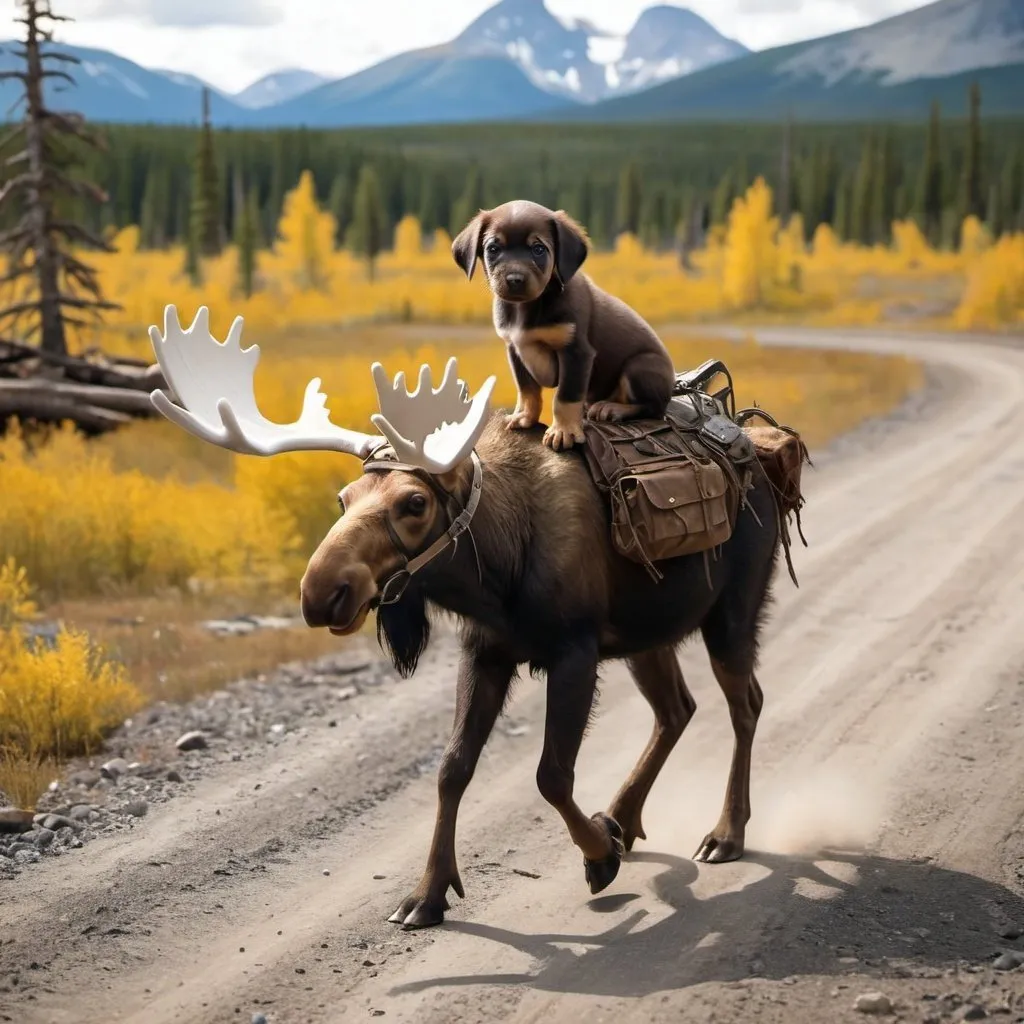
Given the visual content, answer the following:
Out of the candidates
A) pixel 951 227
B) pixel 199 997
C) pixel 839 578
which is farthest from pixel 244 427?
pixel 951 227

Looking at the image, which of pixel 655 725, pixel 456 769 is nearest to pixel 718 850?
pixel 655 725

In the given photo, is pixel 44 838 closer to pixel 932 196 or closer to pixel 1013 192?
pixel 932 196

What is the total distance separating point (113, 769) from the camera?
325 inches

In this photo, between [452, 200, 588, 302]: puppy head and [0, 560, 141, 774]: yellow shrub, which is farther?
[0, 560, 141, 774]: yellow shrub

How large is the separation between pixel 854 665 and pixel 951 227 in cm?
8140

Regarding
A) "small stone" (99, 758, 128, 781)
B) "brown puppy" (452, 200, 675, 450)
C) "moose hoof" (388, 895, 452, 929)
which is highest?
"brown puppy" (452, 200, 675, 450)

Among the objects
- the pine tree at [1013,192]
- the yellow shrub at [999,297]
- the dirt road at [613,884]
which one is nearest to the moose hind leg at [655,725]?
the dirt road at [613,884]

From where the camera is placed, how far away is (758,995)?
208 inches

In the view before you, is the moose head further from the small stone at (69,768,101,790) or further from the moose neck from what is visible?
the small stone at (69,768,101,790)

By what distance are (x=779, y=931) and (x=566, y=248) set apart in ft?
9.60

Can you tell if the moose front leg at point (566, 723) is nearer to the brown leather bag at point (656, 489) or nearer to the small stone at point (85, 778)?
the brown leather bag at point (656, 489)

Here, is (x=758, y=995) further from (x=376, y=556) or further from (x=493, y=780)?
(x=493, y=780)

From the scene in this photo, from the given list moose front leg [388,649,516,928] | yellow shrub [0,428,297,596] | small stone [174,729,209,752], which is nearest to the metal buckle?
moose front leg [388,649,516,928]

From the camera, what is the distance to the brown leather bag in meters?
6.18
